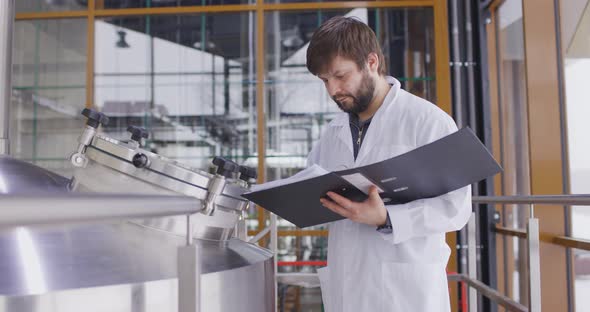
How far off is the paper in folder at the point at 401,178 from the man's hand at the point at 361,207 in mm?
18

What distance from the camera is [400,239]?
1152 mm

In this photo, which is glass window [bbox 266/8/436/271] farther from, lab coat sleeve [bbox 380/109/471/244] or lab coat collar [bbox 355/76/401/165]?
lab coat sleeve [bbox 380/109/471/244]

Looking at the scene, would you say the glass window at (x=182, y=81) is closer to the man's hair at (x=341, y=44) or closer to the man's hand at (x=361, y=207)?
the man's hair at (x=341, y=44)

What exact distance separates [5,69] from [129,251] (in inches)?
19.4

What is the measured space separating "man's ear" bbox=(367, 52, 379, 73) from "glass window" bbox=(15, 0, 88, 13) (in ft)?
9.03

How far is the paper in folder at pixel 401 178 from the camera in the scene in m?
0.99

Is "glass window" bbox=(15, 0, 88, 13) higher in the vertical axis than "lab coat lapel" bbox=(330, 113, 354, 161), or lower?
higher

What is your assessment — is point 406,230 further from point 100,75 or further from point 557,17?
point 100,75

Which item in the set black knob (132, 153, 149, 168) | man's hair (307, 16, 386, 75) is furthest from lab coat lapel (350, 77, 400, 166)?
black knob (132, 153, 149, 168)

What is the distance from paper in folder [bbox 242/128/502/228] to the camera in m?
0.99

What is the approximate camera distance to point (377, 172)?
40.2 inches

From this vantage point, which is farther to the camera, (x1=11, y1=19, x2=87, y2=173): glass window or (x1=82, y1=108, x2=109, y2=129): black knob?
(x1=11, y1=19, x2=87, y2=173): glass window

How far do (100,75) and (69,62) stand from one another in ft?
0.75

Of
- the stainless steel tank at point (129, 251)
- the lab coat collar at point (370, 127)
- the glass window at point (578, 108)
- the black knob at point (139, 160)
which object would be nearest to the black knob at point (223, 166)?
the stainless steel tank at point (129, 251)
